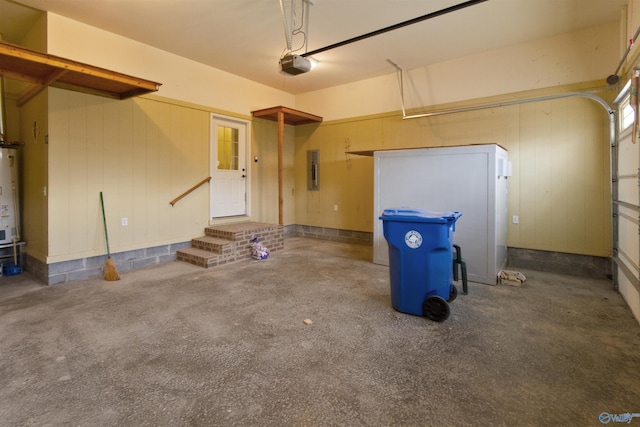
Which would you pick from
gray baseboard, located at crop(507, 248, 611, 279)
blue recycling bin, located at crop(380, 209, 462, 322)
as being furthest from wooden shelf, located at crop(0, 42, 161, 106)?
gray baseboard, located at crop(507, 248, 611, 279)

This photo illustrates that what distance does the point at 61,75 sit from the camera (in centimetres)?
392

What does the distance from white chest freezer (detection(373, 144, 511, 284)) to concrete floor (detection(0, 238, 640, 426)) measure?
500 millimetres

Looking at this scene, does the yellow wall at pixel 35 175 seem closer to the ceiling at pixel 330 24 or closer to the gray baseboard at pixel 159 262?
the gray baseboard at pixel 159 262

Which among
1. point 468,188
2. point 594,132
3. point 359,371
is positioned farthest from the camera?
point 594,132

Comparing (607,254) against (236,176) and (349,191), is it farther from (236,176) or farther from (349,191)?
(236,176)

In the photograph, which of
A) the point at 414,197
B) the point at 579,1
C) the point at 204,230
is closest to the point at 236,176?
the point at 204,230

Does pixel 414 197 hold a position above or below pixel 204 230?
above

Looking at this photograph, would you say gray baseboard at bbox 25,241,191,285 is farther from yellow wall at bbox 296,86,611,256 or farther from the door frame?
yellow wall at bbox 296,86,611,256

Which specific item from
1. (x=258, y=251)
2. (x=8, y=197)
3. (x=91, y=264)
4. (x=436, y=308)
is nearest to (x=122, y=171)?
(x=91, y=264)

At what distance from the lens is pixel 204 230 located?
6125 millimetres

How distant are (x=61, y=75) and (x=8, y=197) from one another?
2312 mm

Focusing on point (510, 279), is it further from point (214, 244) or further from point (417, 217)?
point (214, 244)

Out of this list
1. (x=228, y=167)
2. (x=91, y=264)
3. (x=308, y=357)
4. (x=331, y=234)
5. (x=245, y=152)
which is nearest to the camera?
(x=308, y=357)

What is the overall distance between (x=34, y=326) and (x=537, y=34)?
711 cm
